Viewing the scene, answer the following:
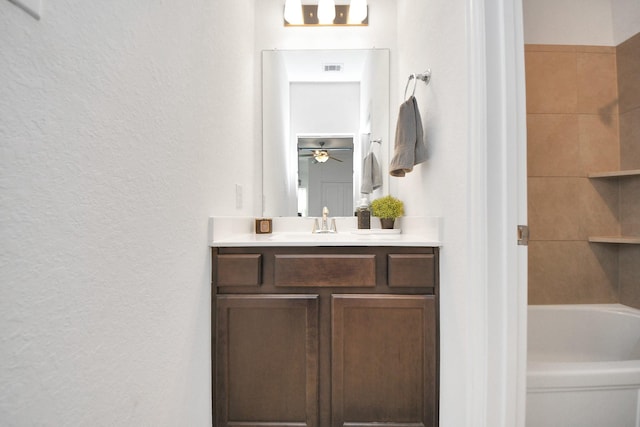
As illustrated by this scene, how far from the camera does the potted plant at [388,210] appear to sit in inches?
65.6

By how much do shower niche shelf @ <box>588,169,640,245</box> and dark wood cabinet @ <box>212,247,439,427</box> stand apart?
4.29 ft

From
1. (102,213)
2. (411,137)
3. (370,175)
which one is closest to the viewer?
(102,213)

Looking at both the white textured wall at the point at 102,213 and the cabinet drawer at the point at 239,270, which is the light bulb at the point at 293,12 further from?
the cabinet drawer at the point at 239,270

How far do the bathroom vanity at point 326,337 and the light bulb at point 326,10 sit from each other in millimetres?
1617

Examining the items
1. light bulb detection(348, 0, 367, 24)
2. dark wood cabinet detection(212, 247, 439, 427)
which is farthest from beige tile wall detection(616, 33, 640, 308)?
light bulb detection(348, 0, 367, 24)

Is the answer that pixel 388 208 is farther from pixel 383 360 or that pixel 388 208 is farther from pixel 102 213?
pixel 102 213

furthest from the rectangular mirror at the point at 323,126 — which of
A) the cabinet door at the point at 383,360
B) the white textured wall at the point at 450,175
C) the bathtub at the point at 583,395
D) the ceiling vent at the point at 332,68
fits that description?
the bathtub at the point at 583,395

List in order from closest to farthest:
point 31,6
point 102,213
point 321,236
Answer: point 31,6 → point 102,213 → point 321,236

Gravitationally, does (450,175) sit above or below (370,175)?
below

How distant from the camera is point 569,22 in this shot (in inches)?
68.6

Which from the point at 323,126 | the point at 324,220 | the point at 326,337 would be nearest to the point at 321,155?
the point at 323,126

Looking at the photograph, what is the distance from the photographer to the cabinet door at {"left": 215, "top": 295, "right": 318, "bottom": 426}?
1132mm

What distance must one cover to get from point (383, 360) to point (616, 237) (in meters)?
1.70

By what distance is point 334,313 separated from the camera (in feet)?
3.75
